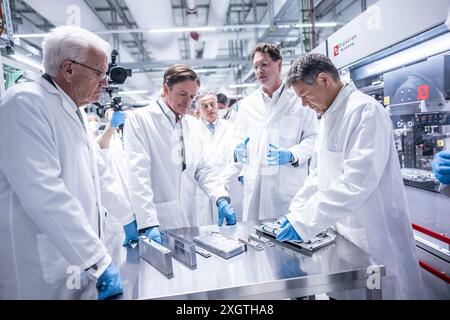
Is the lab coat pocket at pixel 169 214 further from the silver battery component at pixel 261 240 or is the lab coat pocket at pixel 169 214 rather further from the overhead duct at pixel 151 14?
the overhead duct at pixel 151 14

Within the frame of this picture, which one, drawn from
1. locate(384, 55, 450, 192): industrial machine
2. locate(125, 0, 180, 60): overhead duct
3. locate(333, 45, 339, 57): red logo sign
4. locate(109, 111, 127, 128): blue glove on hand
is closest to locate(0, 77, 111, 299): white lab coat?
locate(109, 111, 127, 128): blue glove on hand

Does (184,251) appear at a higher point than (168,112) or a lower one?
lower

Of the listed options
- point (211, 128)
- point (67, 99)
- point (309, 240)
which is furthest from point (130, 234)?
point (211, 128)

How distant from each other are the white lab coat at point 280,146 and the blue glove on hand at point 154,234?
0.86 m

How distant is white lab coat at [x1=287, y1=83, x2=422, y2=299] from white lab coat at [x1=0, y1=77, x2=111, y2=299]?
2.54 feet

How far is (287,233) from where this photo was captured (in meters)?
1.20

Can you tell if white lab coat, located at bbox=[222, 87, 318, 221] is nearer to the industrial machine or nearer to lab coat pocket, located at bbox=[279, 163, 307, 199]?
lab coat pocket, located at bbox=[279, 163, 307, 199]

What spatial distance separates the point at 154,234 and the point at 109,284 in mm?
437

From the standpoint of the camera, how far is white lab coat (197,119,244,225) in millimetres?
2703

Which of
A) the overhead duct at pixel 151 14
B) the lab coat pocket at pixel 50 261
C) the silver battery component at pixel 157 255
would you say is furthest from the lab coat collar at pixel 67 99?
the overhead duct at pixel 151 14

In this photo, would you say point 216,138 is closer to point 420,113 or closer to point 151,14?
point 151,14
